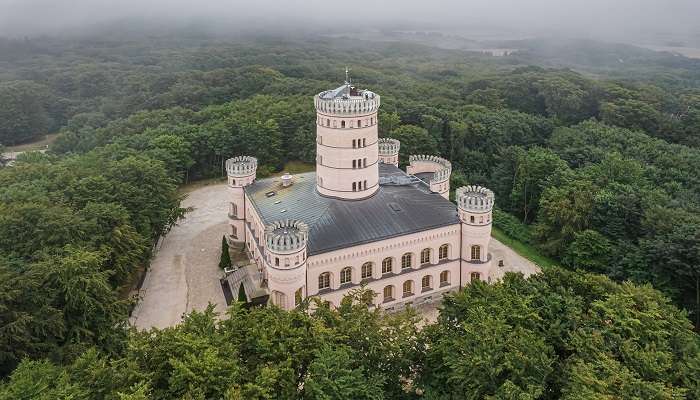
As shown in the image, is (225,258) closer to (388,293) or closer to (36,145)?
(388,293)

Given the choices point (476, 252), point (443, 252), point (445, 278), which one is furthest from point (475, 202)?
point (445, 278)

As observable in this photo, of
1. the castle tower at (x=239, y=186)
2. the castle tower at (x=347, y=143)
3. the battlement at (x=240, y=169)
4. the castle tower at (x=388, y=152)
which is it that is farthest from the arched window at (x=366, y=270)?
the castle tower at (x=388, y=152)

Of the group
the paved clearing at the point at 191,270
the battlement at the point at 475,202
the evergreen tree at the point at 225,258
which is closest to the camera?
the paved clearing at the point at 191,270

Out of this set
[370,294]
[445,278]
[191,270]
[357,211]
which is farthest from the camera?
[191,270]

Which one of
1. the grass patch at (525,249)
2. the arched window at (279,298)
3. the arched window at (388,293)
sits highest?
the arched window at (279,298)

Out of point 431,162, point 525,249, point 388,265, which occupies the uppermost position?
point 431,162

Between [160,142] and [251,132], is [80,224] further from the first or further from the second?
[251,132]

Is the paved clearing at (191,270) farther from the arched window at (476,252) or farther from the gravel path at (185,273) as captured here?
the arched window at (476,252)
